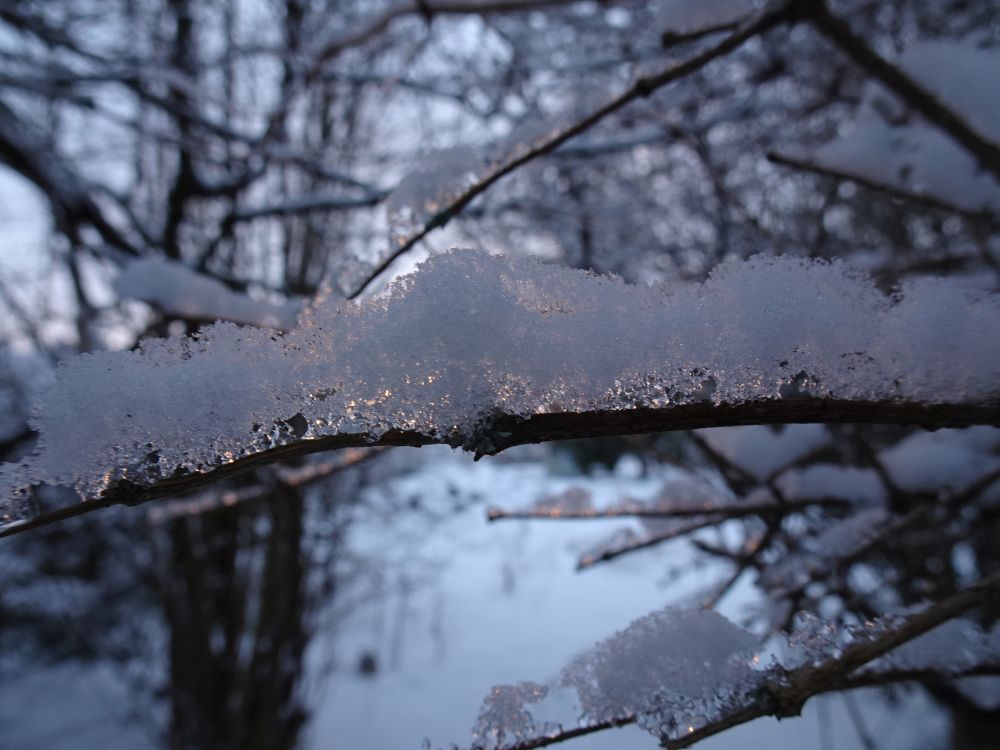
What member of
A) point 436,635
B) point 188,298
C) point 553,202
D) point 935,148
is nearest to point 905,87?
point 935,148

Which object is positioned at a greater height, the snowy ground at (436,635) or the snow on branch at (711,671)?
the snowy ground at (436,635)

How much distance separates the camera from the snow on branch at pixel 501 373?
17.4 inches

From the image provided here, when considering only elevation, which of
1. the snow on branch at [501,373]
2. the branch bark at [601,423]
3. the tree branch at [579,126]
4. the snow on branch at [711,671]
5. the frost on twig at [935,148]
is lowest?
the snow on branch at [711,671]

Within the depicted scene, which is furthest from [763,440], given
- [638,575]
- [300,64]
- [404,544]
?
[404,544]

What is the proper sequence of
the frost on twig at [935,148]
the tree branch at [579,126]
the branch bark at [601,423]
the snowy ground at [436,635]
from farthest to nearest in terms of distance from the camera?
the snowy ground at [436,635]
the frost on twig at [935,148]
the tree branch at [579,126]
the branch bark at [601,423]

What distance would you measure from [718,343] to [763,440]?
0.86 meters

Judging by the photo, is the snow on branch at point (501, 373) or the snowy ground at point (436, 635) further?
the snowy ground at point (436, 635)

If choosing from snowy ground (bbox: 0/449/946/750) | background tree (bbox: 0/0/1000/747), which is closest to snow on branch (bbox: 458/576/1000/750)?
background tree (bbox: 0/0/1000/747)

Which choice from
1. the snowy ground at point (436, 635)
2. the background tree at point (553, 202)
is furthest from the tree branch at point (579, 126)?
the snowy ground at point (436, 635)

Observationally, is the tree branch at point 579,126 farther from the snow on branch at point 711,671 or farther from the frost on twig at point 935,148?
the snow on branch at point 711,671

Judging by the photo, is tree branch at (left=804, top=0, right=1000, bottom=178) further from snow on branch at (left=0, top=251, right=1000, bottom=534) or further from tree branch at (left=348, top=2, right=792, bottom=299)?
snow on branch at (left=0, top=251, right=1000, bottom=534)

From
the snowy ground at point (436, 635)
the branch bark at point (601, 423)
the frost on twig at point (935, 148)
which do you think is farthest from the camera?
the snowy ground at point (436, 635)

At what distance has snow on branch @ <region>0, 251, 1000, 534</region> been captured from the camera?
0.44m

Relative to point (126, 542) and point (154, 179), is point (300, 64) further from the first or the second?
point (126, 542)
